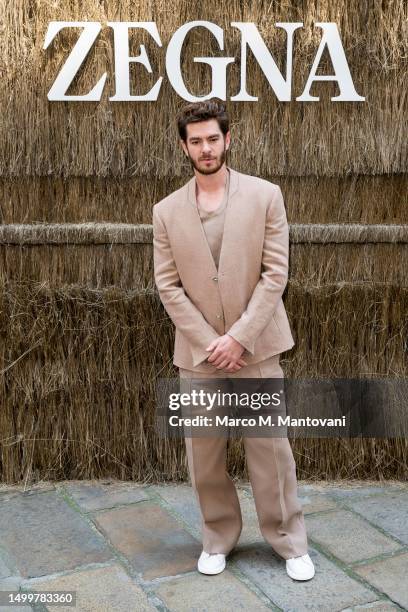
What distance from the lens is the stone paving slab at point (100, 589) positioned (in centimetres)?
276

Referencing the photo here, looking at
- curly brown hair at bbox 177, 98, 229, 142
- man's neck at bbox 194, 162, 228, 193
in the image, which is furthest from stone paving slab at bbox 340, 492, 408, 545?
curly brown hair at bbox 177, 98, 229, 142

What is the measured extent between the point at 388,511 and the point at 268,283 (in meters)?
1.46

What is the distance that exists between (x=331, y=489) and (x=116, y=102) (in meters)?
2.20

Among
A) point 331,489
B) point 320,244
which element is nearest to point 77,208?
point 320,244

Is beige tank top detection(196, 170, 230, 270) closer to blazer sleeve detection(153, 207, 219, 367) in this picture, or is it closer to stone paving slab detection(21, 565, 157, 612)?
blazer sleeve detection(153, 207, 219, 367)

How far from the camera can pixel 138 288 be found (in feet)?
12.3

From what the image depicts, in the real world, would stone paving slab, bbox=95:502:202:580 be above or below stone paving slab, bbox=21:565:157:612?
below

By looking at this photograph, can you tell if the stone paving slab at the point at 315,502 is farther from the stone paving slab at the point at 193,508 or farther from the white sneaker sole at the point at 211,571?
the white sneaker sole at the point at 211,571

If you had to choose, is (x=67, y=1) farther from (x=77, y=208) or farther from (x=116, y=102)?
(x=77, y=208)

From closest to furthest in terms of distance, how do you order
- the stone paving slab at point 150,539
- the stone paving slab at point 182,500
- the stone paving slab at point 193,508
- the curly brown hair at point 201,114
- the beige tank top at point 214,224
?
the curly brown hair at point 201,114, the beige tank top at point 214,224, the stone paving slab at point 150,539, the stone paving slab at point 193,508, the stone paving slab at point 182,500

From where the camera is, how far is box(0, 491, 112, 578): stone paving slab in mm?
3098

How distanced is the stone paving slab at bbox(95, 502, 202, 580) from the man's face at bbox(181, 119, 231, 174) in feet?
5.17

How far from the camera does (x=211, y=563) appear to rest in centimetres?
297

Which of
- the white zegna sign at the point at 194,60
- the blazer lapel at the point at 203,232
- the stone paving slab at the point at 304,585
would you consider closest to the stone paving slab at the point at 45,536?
the stone paving slab at the point at 304,585
